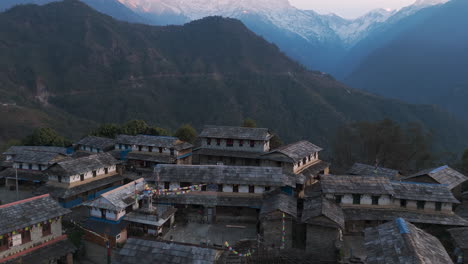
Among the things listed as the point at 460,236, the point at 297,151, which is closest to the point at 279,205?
the point at 460,236

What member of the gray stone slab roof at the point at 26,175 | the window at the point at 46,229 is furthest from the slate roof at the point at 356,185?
the gray stone slab roof at the point at 26,175

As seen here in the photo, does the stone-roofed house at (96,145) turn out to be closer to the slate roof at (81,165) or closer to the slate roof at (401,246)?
the slate roof at (81,165)

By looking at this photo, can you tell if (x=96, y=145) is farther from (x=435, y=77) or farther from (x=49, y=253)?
(x=435, y=77)

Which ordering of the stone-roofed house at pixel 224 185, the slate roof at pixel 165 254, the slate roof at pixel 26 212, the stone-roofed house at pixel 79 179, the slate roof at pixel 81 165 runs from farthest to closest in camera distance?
the slate roof at pixel 81 165 → the stone-roofed house at pixel 79 179 → the stone-roofed house at pixel 224 185 → the slate roof at pixel 26 212 → the slate roof at pixel 165 254

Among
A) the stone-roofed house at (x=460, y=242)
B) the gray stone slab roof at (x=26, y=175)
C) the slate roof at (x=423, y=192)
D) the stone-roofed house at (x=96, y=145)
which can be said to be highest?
the stone-roofed house at (x=96, y=145)

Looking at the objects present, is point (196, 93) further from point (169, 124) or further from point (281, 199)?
point (281, 199)
